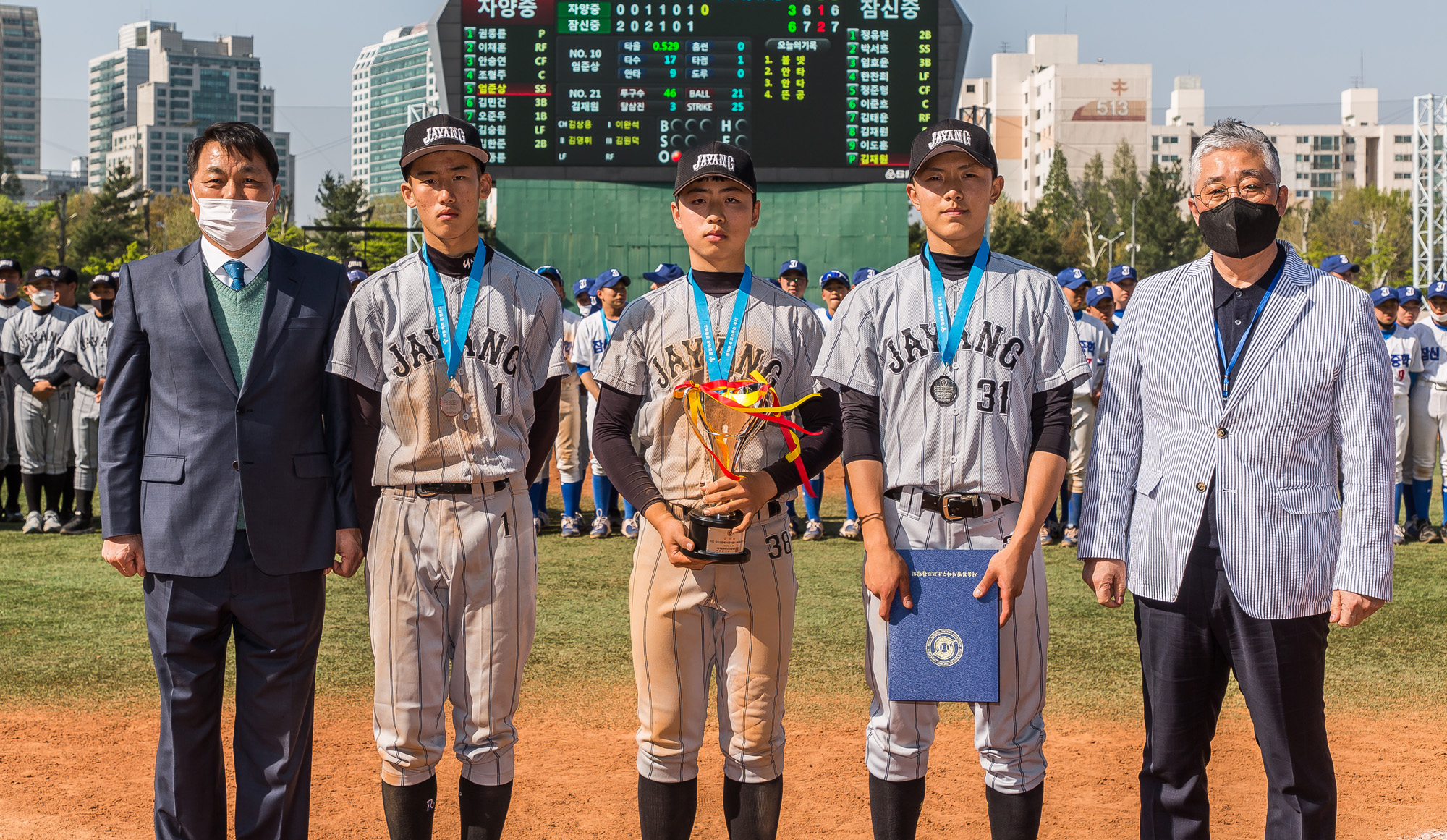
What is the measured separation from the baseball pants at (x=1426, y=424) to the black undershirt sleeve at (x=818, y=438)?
9.02 meters

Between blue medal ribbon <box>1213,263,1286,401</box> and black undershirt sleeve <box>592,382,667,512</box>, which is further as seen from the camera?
black undershirt sleeve <box>592,382,667,512</box>

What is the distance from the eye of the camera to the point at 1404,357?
10.6 metres

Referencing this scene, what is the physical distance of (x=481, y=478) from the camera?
350cm

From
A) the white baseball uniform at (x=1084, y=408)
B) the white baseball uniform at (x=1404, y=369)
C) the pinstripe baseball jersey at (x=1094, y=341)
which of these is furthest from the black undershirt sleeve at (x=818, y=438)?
the white baseball uniform at (x=1404, y=369)

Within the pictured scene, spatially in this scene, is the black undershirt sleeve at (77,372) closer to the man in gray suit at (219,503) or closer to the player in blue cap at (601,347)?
the player in blue cap at (601,347)

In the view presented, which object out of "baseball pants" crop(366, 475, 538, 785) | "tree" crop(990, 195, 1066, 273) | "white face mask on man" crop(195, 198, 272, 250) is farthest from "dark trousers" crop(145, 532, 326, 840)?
"tree" crop(990, 195, 1066, 273)

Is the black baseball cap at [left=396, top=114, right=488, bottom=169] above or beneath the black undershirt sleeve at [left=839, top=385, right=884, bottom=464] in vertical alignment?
above

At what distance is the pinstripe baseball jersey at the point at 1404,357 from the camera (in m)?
10.6

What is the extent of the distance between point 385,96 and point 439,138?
627 ft

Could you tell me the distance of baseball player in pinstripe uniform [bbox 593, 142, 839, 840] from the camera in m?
3.46

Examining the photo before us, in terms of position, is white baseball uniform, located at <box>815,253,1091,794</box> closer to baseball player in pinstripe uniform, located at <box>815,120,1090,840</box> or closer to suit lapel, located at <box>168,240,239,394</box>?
baseball player in pinstripe uniform, located at <box>815,120,1090,840</box>

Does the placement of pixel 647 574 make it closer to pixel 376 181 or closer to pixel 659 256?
pixel 659 256

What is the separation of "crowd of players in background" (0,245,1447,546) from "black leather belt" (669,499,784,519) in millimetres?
6485

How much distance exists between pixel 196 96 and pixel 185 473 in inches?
Result: 7377
